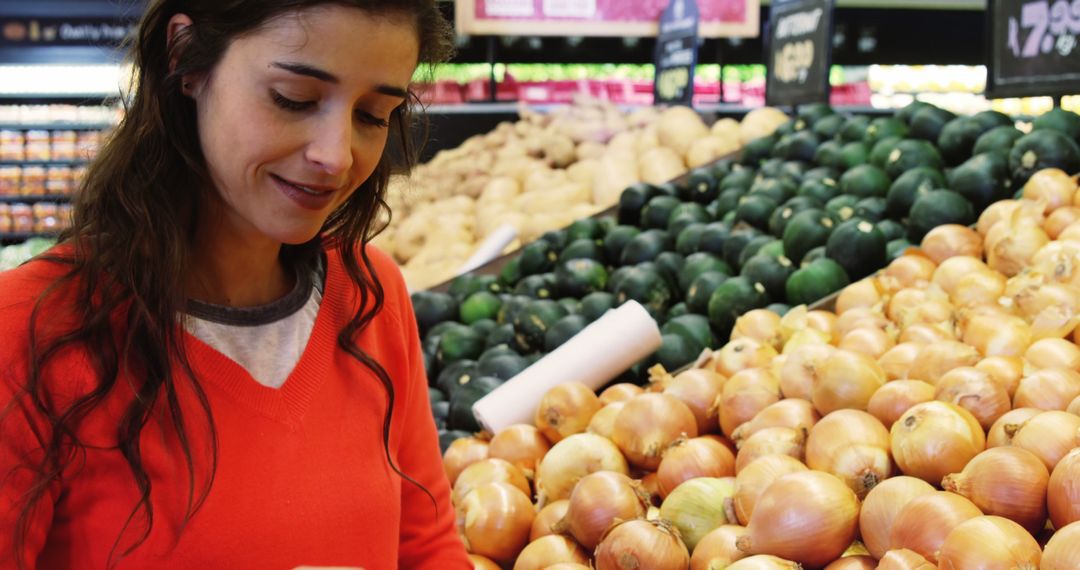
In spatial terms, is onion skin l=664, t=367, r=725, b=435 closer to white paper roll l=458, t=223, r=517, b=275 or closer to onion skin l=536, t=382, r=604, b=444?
onion skin l=536, t=382, r=604, b=444

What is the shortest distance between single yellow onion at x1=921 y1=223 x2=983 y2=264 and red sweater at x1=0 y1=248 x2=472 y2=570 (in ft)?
6.21

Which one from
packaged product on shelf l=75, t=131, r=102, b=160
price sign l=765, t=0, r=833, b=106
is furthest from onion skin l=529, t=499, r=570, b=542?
price sign l=765, t=0, r=833, b=106

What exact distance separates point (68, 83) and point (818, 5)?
9.30m

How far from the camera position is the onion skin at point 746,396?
215 centimetres

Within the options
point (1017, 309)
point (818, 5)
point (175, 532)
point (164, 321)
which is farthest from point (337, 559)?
point (818, 5)

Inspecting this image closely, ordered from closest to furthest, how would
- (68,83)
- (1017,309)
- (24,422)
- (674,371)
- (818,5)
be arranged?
(24,422)
(1017,309)
(674,371)
(818,5)
(68,83)

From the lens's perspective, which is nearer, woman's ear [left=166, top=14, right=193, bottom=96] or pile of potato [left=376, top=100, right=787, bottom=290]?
woman's ear [left=166, top=14, right=193, bottom=96]

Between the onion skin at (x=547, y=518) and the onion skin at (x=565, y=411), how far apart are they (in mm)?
321

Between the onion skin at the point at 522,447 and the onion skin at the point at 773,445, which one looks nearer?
the onion skin at the point at 773,445

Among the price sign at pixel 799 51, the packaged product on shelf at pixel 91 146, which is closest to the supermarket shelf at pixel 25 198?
the price sign at pixel 799 51

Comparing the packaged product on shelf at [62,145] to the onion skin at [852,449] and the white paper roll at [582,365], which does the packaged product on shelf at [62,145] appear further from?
the onion skin at [852,449]

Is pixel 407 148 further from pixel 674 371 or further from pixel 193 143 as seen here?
pixel 674 371

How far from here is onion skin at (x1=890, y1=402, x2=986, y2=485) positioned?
5.36 feet

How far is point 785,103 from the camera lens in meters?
5.36
